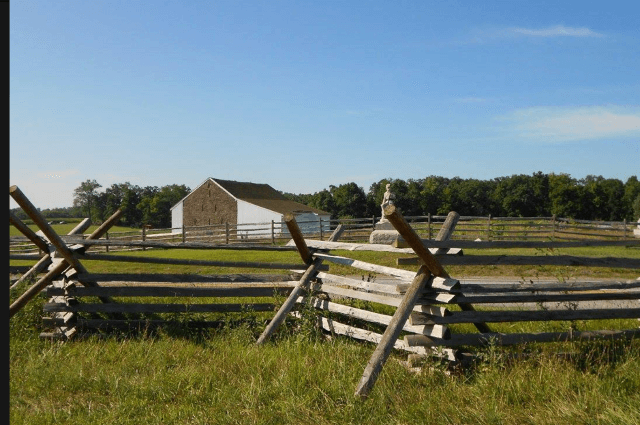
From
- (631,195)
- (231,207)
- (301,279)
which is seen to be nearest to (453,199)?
(631,195)

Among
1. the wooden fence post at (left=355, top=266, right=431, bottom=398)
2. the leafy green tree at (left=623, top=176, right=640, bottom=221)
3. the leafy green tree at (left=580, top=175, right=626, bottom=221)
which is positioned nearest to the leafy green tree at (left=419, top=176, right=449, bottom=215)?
the leafy green tree at (left=580, top=175, right=626, bottom=221)

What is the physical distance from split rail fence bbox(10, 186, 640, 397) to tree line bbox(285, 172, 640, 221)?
231 feet

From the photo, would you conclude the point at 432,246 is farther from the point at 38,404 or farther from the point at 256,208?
the point at 256,208

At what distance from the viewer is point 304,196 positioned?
95.6m

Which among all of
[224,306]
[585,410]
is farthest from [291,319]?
[585,410]

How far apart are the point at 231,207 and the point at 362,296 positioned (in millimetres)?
44238

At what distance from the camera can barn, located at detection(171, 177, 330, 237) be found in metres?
49.2

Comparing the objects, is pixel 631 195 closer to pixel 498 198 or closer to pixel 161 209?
pixel 498 198

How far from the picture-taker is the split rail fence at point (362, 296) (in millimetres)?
5551

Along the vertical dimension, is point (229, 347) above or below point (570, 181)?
below

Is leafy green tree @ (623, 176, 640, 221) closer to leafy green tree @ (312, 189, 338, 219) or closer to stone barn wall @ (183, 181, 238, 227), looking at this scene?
leafy green tree @ (312, 189, 338, 219)

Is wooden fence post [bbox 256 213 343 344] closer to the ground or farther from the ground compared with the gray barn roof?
closer to the ground

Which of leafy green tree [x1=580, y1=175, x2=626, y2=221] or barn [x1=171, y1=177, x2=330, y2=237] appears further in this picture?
leafy green tree [x1=580, y1=175, x2=626, y2=221]

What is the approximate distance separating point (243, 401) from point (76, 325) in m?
3.86
